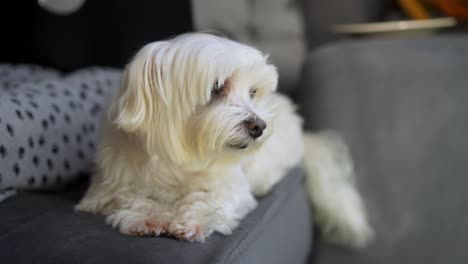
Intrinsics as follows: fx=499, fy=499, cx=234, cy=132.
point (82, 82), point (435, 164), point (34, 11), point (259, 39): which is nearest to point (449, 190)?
point (435, 164)

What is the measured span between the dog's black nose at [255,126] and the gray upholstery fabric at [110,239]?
0.19 m

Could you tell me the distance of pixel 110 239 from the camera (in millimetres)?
903

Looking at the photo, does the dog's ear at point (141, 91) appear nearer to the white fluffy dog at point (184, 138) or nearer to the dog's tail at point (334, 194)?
the white fluffy dog at point (184, 138)

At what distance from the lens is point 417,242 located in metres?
1.50

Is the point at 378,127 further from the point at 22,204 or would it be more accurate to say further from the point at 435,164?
the point at 22,204

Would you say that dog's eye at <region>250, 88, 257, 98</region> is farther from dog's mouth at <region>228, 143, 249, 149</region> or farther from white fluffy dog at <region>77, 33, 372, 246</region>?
dog's mouth at <region>228, 143, 249, 149</region>

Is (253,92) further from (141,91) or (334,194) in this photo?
(334,194)

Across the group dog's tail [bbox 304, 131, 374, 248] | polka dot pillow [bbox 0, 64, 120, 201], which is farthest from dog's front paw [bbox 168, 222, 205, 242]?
dog's tail [bbox 304, 131, 374, 248]

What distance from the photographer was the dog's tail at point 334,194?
4.74ft

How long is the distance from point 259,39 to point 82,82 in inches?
24.5

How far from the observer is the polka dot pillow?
44.2 inches

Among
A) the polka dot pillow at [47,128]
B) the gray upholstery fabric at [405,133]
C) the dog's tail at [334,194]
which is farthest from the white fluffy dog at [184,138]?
the gray upholstery fabric at [405,133]

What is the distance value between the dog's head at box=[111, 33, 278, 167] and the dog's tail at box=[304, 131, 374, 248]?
0.51 m

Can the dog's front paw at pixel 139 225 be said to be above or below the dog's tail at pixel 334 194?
above
